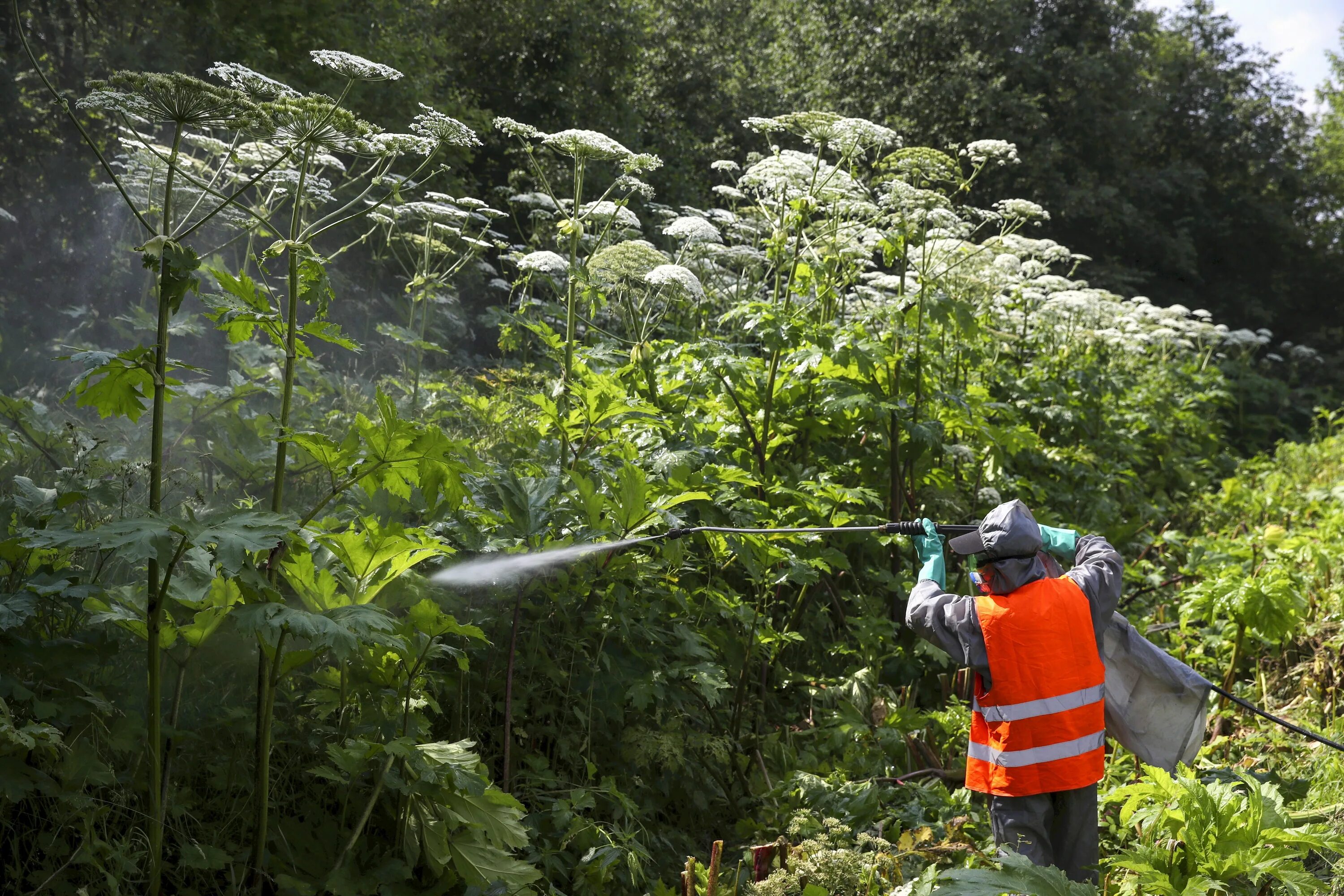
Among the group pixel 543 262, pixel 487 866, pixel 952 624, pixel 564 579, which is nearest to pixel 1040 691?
pixel 952 624

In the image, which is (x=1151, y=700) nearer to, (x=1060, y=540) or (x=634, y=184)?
(x=1060, y=540)

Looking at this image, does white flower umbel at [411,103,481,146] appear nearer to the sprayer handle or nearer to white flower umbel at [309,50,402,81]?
white flower umbel at [309,50,402,81]

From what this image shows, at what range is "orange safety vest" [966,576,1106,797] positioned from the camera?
12.2 ft

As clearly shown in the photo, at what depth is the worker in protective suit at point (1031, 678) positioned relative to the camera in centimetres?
373

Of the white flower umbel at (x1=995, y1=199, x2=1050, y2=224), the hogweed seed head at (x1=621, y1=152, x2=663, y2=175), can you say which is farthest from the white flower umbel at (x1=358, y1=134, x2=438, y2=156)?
the white flower umbel at (x1=995, y1=199, x2=1050, y2=224)

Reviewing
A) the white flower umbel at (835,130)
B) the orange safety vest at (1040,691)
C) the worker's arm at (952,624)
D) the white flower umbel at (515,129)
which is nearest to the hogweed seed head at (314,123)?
the white flower umbel at (515,129)

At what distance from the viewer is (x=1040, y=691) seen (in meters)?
3.72

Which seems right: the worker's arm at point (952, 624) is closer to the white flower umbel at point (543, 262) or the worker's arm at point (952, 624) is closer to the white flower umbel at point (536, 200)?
the white flower umbel at point (543, 262)

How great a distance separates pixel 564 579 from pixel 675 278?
2.13 meters

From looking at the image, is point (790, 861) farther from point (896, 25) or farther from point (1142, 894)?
point (896, 25)

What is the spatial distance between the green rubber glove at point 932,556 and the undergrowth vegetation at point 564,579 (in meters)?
0.62

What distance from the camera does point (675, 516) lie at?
3742 mm

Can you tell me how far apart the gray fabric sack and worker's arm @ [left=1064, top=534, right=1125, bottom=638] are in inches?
12.8

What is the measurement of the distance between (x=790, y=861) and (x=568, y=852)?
31.0 inches
